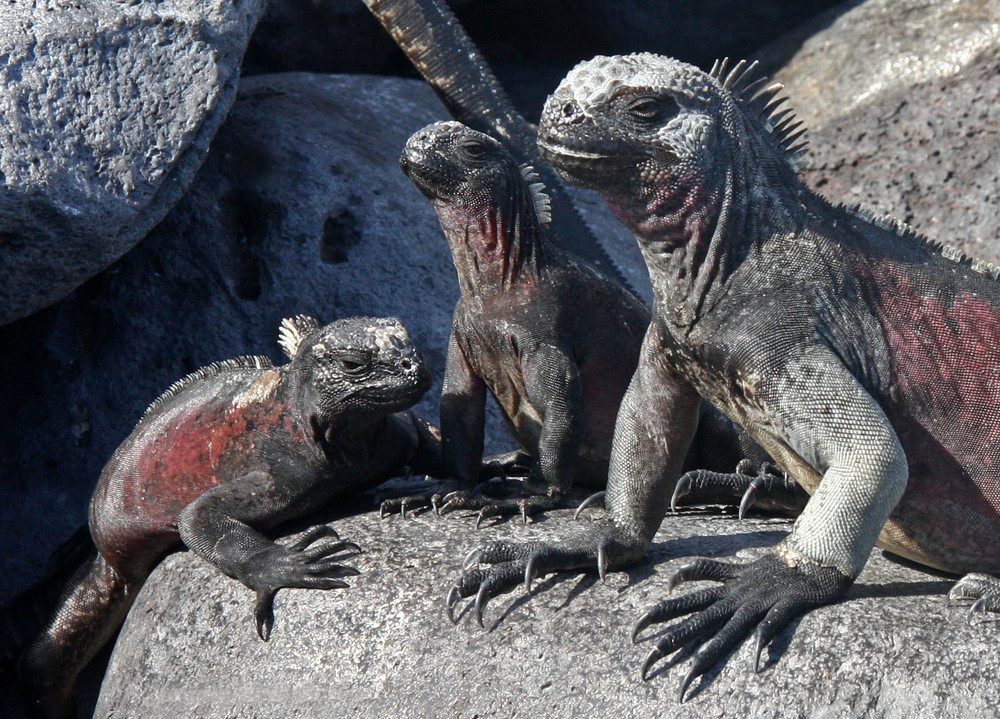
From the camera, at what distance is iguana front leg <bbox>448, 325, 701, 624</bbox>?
3.15 m

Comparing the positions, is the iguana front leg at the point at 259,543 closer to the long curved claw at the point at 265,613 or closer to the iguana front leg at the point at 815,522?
the long curved claw at the point at 265,613

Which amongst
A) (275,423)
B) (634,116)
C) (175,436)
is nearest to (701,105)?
(634,116)

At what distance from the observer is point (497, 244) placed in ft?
14.0

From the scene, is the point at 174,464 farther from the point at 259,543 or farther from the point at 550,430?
the point at 550,430

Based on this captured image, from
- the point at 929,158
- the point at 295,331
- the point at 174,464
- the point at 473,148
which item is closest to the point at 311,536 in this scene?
the point at 174,464

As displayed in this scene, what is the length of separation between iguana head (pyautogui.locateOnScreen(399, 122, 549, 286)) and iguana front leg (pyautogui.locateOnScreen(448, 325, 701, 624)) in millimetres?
1041

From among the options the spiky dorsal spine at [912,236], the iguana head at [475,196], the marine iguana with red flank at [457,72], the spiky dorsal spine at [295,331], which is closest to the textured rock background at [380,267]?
the marine iguana with red flank at [457,72]

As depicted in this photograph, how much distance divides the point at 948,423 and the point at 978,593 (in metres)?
0.40

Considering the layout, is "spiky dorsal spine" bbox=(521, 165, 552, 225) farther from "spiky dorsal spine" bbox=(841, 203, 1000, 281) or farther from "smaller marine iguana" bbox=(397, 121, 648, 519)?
"spiky dorsal spine" bbox=(841, 203, 1000, 281)

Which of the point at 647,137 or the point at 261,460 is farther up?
the point at 647,137

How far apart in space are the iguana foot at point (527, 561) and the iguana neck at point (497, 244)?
124cm

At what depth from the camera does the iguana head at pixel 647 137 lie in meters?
2.85

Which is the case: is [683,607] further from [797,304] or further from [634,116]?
[634,116]

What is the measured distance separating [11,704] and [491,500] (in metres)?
2.75
